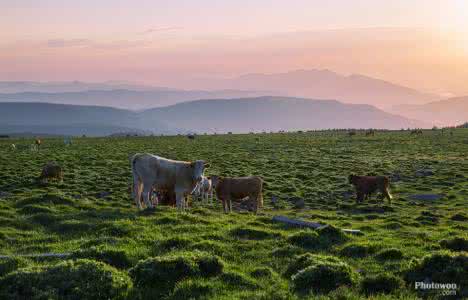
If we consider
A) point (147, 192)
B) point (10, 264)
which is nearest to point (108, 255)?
point (10, 264)

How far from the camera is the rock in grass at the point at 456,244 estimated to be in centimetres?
1330

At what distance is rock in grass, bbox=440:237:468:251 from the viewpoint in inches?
524

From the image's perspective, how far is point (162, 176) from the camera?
2025 cm

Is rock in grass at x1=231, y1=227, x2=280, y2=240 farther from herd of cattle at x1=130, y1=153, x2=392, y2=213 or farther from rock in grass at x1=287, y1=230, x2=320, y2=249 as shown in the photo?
herd of cattle at x1=130, y1=153, x2=392, y2=213

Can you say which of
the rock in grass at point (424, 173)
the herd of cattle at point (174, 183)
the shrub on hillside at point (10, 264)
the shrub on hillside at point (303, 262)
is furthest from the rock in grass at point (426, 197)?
the shrub on hillside at point (10, 264)

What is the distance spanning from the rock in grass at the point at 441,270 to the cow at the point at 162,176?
1095cm

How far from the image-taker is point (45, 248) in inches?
519

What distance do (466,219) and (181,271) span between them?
14447 mm

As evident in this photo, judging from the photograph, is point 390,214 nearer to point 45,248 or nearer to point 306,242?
point 306,242

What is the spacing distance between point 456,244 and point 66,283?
10392mm

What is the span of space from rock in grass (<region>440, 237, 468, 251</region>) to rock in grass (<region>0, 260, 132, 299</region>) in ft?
29.3

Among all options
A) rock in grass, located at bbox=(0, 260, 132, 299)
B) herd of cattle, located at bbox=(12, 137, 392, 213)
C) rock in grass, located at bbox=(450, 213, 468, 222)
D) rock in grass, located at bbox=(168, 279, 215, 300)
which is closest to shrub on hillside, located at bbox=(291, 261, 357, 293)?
rock in grass, located at bbox=(168, 279, 215, 300)

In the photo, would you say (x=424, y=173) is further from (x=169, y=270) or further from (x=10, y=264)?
(x=10, y=264)

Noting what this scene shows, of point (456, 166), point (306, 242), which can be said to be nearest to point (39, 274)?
point (306, 242)
